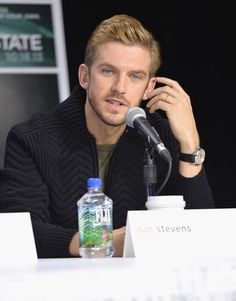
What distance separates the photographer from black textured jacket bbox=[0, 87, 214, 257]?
2277 millimetres

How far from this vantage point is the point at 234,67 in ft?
14.2

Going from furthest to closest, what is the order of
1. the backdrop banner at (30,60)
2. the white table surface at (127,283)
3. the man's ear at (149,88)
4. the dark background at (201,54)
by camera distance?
the dark background at (201,54) → the backdrop banner at (30,60) → the man's ear at (149,88) → the white table surface at (127,283)

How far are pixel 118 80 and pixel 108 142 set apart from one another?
23 cm

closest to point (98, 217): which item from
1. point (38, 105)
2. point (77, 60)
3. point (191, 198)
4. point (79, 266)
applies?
point (79, 266)

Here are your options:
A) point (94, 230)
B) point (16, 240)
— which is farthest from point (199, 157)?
point (16, 240)

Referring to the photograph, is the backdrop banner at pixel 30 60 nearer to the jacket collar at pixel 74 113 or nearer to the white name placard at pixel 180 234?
the jacket collar at pixel 74 113

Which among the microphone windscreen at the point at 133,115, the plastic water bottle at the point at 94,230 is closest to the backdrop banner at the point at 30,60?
the microphone windscreen at the point at 133,115

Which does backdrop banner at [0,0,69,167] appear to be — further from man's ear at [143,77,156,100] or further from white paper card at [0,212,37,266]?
white paper card at [0,212,37,266]

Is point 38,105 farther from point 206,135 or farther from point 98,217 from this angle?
point 98,217

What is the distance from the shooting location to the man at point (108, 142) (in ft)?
7.54

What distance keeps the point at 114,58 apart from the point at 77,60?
6.01 ft

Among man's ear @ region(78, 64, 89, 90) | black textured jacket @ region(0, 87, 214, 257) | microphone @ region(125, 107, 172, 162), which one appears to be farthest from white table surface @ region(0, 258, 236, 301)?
man's ear @ region(78, 64, 89, 90)

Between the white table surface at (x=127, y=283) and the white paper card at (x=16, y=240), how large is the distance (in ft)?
0.88

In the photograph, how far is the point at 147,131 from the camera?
183cm
